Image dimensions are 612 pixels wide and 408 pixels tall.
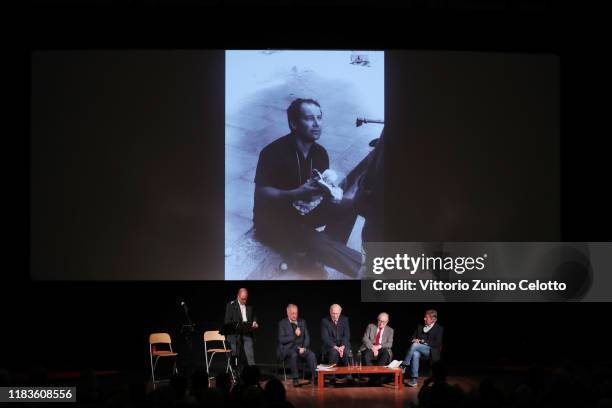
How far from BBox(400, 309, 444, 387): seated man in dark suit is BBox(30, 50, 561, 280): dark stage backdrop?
1.04 metres

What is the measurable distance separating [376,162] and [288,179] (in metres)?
1.10

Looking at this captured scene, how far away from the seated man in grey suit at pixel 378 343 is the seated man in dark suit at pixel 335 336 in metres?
0.23

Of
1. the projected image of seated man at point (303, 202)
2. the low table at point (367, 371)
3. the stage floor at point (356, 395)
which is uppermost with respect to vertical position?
the projected image of seated man at point (303, 202)

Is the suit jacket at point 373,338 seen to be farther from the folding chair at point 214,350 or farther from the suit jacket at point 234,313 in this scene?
the folding chair at point 214,350

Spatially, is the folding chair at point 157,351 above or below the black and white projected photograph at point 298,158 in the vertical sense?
below

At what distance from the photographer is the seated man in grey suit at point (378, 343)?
27.3 ft

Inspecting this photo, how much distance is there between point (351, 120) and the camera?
27.6 ft

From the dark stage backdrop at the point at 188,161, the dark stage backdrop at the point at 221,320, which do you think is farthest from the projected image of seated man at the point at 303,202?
the dark stage backdrop at the point at 221,320

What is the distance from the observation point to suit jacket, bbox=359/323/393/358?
838cm

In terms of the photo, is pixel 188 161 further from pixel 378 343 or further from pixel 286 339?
pixel 378 343

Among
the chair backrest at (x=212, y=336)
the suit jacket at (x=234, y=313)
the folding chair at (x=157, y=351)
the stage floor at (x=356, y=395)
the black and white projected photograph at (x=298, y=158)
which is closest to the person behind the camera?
the stage floor at (x=356, y=395)

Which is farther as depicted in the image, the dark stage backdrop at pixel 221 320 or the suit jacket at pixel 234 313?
the dark stage backdrop at pixel 221 320

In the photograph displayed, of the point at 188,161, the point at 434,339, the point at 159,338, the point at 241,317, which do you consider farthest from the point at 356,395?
the point at 188,161

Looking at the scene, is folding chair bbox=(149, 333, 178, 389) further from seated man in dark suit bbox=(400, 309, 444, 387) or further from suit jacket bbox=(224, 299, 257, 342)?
seated man in dark suit bbox=(400, 309, 444, 387)
